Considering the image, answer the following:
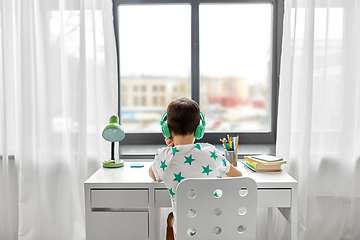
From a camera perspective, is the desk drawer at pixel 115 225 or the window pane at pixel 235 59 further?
the window pane at pixel 235 59

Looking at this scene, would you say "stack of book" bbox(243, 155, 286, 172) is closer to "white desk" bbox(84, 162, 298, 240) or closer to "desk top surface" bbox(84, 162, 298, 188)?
"desk top surface" bbox(84, 162, 298, 188)

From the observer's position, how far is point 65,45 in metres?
2.08

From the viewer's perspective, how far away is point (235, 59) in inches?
96.2

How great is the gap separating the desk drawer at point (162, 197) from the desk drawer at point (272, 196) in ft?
1.50

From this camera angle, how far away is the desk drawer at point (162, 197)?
1577 millimetres

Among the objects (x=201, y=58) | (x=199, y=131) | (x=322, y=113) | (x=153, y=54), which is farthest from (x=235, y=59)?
(x=199, y=131)

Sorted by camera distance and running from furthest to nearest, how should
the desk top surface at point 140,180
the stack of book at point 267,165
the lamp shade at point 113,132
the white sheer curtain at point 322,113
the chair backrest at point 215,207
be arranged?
the white sheer curtain at point 322,113, the lamp shade at point 113,132, the stack of book at point 267,165, the desk top surface at point 140,180, the chair backrest at point 215,207

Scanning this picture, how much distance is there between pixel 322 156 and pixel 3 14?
7.45 ft

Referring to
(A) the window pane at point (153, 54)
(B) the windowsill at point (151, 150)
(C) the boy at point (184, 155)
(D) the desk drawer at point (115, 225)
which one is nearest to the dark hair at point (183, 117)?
(C) the boy at point (184, 155)

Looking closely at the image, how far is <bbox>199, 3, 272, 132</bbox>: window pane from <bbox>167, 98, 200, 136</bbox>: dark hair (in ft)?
3.24

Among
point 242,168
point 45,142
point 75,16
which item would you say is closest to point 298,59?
point 242,168

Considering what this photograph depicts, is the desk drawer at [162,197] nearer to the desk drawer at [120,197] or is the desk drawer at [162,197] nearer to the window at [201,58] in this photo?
the desk drawer at [120,197]

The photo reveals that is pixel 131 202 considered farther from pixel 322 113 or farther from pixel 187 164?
pixel 322 113

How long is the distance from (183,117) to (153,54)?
1124mm
